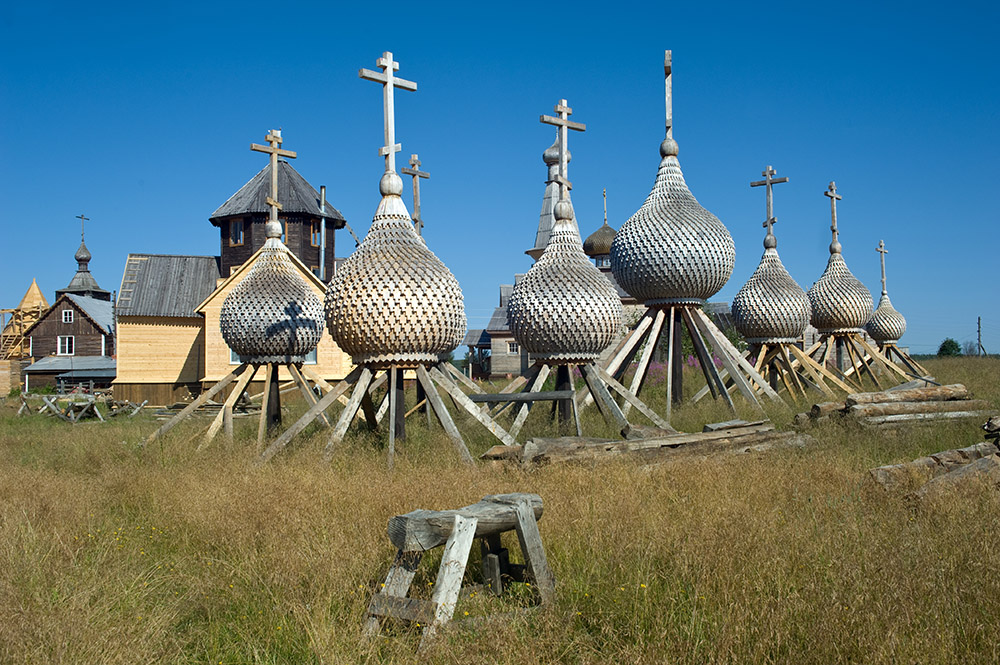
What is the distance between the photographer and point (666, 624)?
4.12m

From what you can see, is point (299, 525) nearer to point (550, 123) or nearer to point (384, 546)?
point (384, 546)

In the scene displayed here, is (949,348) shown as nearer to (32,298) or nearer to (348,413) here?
(348,413)

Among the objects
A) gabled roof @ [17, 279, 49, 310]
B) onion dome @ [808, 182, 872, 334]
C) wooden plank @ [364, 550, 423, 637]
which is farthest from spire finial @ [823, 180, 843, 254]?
gabled roof @ [17, 279, 49, 310]

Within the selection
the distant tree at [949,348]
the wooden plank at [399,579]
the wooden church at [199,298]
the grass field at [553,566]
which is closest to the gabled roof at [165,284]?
the wooden church at [199,298]

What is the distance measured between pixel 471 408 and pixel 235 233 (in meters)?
25.0

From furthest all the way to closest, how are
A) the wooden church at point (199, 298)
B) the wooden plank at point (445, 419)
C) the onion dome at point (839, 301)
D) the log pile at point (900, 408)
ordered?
the wooden church at point (199, 298)
the onion dome at point (839, 301)
the log pile at point (900, 408)
the wooden plank at point (445, 419)

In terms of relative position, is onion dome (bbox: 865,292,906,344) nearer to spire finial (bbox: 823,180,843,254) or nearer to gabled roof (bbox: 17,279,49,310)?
spire finial (bbox: 823,180,843,254)

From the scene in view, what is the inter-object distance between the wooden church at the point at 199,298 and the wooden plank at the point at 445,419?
707 inches

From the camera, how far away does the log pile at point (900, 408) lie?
11117 mm

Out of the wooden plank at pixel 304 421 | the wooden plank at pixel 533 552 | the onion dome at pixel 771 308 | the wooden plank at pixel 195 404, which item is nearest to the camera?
the wooden plank at pixel 533 552

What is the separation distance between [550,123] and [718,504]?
9504 mm

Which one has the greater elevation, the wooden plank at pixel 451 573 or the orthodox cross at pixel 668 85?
the orthodox cross at pixel 668 85

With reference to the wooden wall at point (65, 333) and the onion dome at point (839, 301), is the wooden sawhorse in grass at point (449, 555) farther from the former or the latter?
the wooden wall at point (65, 333)

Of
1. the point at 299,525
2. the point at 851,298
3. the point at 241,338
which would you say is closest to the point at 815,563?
the point at 299,525
